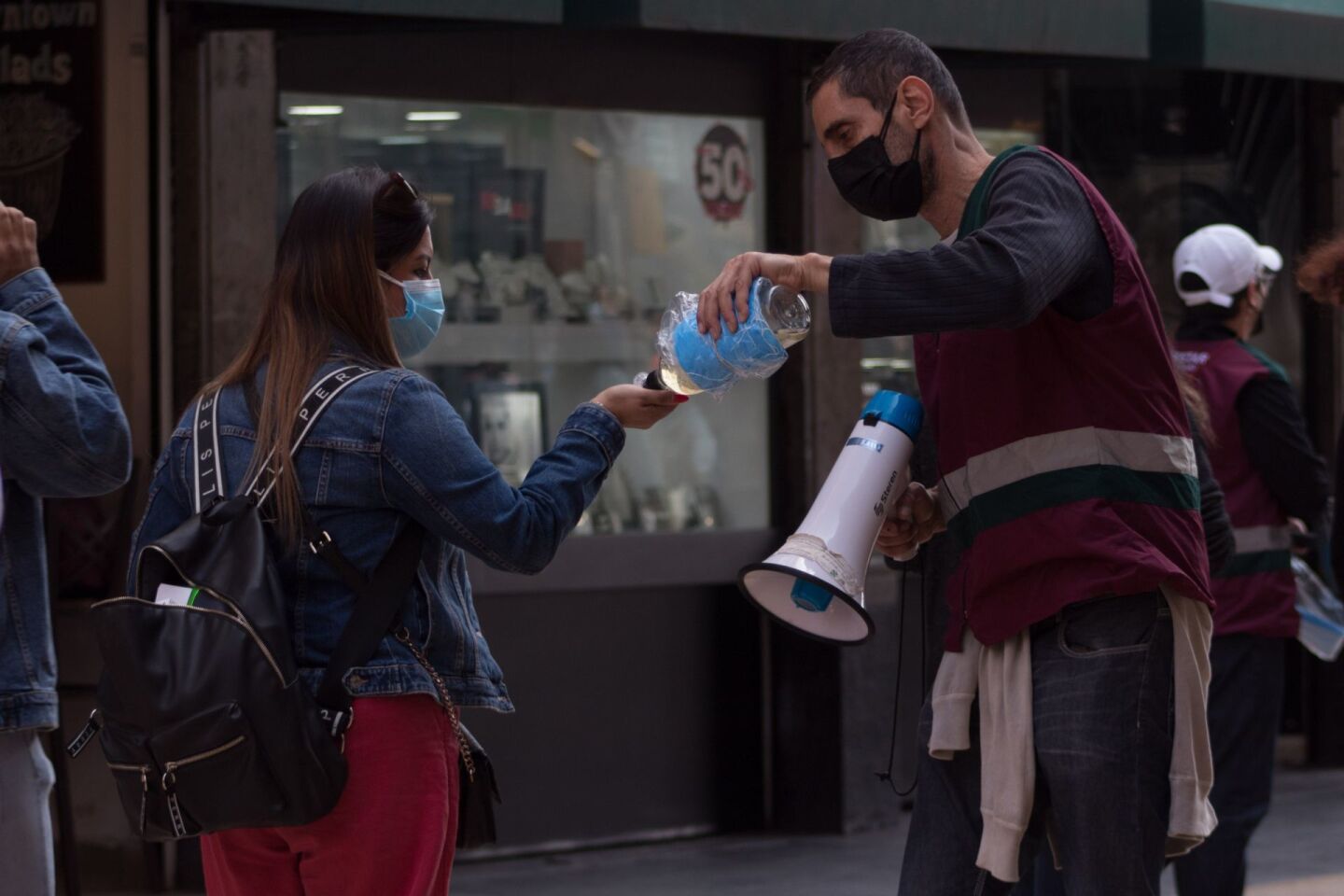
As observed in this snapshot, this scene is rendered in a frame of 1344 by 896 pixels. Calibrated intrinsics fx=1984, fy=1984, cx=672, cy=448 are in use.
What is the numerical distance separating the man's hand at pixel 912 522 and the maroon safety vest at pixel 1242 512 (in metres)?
2.16

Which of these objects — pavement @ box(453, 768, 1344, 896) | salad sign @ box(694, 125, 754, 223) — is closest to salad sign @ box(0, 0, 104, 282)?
salad sign @ box(694, 125, 754, 223)

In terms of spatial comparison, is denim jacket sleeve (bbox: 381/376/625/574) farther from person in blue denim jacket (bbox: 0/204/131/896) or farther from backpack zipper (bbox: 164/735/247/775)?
person in blue denim jacket (bbox: 0/204/131/896)

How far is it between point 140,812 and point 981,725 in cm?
133

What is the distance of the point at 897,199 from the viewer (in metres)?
3.24

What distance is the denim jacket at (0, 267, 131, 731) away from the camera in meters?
3.33

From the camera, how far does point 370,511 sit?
9.63 feet

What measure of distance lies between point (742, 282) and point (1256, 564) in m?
2.99

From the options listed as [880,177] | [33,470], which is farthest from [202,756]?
[880,177]

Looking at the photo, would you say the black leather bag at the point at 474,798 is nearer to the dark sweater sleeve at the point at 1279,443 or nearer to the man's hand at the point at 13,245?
the man's hand at the point at 13,245

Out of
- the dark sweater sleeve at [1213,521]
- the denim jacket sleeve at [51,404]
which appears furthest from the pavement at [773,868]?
the denim jacket sleeve at [51,404]

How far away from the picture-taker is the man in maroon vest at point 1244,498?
529cm

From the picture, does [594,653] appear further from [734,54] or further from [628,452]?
Answer: [734,54]

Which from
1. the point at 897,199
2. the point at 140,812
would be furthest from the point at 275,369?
the point at 897,199

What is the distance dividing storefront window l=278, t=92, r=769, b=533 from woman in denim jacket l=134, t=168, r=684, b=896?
3709mm
